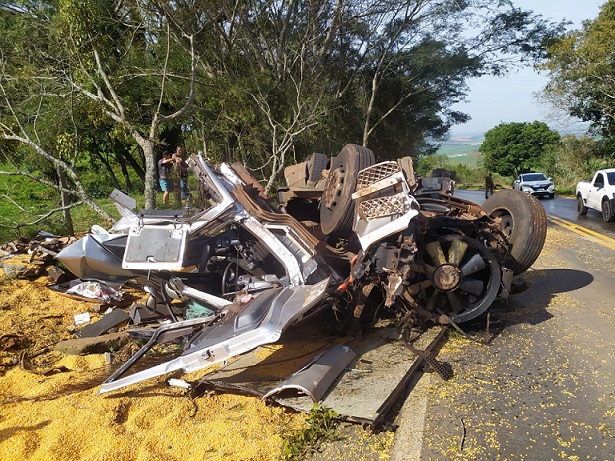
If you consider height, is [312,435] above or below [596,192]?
below

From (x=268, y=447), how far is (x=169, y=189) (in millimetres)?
10810

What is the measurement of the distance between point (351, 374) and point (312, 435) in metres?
0.88

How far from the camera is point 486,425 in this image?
3.15 metres

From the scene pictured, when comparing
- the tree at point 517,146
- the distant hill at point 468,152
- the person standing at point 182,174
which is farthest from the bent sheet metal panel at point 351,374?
the tree at point 517,146

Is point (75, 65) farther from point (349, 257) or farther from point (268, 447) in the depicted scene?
point (268, 447)

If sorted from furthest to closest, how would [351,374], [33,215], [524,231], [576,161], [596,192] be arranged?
[576,161]
[596,192]
[33,215]
[524,231]
[351,374]

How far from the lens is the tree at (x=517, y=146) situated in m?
42.2

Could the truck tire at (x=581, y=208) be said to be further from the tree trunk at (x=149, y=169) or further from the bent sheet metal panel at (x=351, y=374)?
the tree trunk at (x=149, y=169)

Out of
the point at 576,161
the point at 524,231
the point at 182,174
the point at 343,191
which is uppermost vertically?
the point at 576,161

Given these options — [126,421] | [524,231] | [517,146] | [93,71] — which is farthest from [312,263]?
[517,146]

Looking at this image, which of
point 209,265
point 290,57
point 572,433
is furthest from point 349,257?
point 290,57

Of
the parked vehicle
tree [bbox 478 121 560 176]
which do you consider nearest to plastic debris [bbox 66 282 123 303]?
the parked vehicle

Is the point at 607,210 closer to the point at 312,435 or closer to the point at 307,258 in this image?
the point at 307,258

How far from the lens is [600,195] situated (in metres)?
12.7
